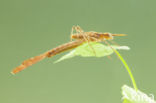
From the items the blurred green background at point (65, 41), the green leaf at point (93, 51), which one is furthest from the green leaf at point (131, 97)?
the blurred green background at point (65, 41)

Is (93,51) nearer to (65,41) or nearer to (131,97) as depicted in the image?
(131,97)

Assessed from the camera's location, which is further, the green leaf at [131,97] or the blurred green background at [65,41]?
the blurred green background at [65,41]

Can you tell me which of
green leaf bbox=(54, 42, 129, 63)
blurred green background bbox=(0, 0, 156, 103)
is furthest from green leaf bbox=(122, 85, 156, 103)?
blurred green background bbox=(0, 0, 156, 103)

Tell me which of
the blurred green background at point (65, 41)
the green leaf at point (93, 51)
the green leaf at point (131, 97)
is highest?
the blurred green background at point (65, 41)

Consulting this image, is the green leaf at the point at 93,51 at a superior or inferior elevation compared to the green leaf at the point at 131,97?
superior

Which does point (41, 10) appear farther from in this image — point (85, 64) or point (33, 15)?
point (85, 64)

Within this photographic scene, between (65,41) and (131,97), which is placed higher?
(65,41)

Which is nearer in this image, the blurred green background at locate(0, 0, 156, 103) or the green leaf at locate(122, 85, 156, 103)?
the green leaf at locate(122, 85, 156, 103)

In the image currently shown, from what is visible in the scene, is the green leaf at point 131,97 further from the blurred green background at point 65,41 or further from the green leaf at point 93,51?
the blurred green background at point 65,41

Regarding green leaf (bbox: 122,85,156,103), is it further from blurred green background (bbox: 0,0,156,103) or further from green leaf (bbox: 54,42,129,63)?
blurred green background (bbox: 0,0,156,103)

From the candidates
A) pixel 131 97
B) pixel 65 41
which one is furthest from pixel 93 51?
pixel 65 41
